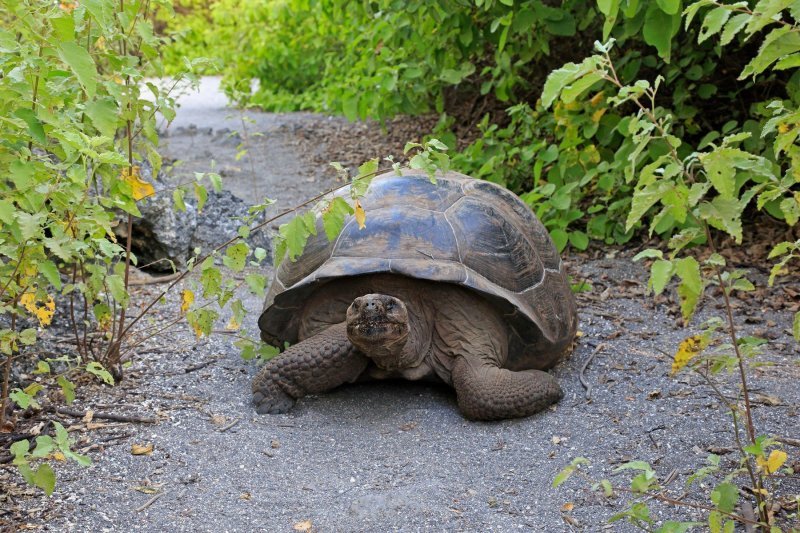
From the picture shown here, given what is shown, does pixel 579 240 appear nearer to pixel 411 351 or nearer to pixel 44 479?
pixel 411 351

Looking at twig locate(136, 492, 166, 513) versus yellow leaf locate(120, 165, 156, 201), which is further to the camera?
yellow leaf locate(120, 165, 156, 201)

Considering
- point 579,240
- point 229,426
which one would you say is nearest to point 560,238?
point 579,240

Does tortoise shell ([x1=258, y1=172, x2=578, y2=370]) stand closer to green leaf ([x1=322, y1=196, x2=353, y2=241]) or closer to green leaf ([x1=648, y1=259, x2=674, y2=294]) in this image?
green leaf ([x1=322, y1=196, x2=353, y2=241])

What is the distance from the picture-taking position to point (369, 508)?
7.86ft

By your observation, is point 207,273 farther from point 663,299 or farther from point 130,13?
point 663,299

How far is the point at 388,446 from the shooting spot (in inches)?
110

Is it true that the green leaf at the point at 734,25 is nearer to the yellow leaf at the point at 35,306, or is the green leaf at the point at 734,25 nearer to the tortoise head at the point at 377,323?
the tortoise head at the point at 377,323

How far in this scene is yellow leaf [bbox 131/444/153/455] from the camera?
267 cm

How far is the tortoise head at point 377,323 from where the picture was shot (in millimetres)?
2912

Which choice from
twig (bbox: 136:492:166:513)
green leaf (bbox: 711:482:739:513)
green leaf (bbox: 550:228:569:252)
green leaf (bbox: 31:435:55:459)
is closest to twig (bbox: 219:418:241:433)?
twig (bbox: 136:492:166:513)

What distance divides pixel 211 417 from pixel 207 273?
47 centimetres

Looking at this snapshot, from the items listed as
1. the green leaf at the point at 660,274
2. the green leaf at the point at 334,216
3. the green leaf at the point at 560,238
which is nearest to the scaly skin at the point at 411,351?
A: the green leaf at the point at 334,216

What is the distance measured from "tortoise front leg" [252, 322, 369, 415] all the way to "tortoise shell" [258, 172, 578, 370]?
23 cm

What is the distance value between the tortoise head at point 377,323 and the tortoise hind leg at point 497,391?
25 cm
